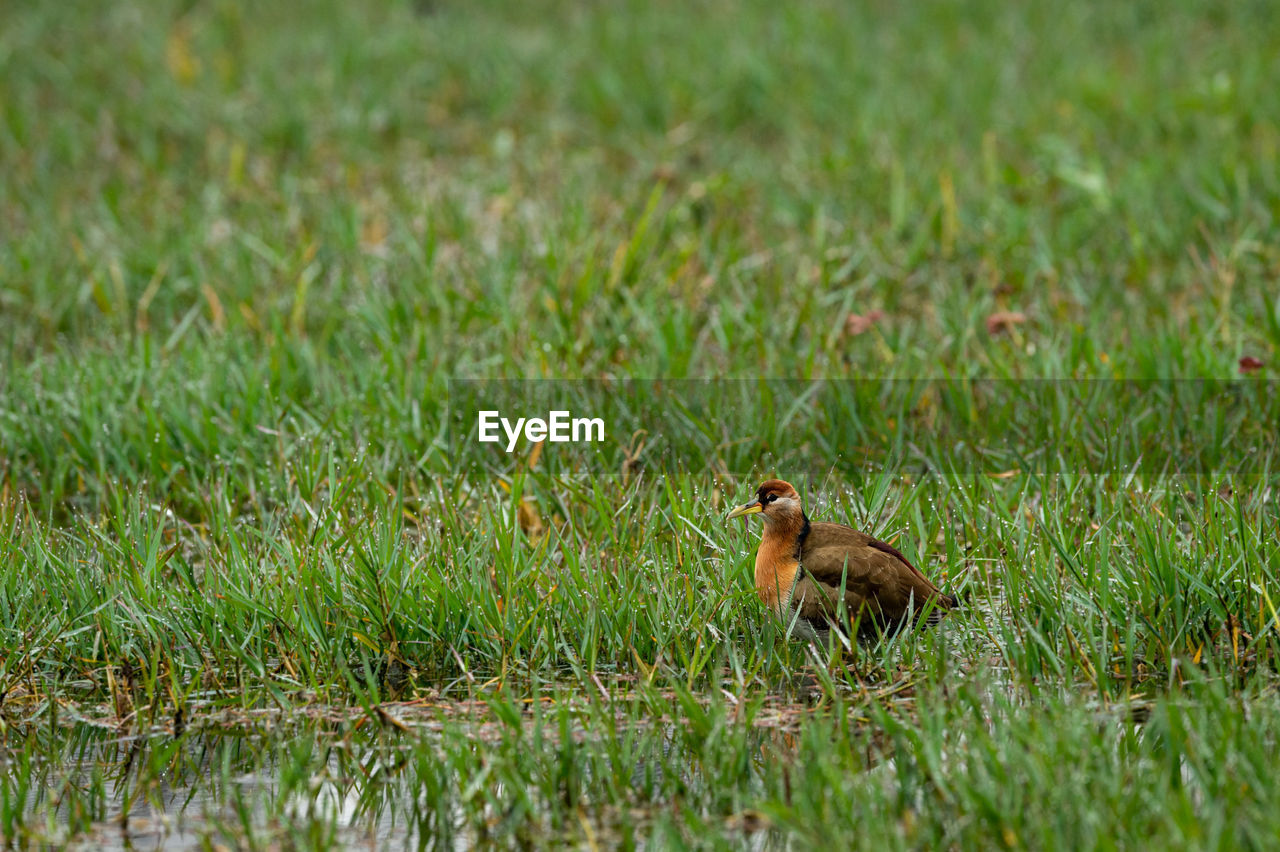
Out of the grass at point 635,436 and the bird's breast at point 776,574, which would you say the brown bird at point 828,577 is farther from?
the grass at point 635,436

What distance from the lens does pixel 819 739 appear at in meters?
3.45

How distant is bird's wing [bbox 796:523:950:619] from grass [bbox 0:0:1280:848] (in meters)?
0.15

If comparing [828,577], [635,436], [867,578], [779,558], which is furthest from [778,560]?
[635,436]

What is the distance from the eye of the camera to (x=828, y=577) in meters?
4.25

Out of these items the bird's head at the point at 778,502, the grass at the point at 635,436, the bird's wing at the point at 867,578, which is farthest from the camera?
the bird's head at the point at 778,502

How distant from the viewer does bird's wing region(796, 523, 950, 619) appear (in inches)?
165

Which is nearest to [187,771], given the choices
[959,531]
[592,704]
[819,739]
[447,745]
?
[447,745]

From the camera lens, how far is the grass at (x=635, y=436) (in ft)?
11.6

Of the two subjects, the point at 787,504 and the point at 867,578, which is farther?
the point at 787,504

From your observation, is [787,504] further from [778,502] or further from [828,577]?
[828,577]

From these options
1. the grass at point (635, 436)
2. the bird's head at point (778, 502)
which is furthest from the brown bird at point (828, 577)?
the grass at point (635, 436)

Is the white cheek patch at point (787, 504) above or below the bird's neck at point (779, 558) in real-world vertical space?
above

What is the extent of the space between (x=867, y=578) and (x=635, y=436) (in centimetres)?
158

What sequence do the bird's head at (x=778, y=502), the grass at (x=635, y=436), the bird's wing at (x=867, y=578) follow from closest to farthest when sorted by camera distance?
the grass at (x=635, y=436) → the bird's wing at (x=867, y=578) → the bird's head at (x=778, y=502)
